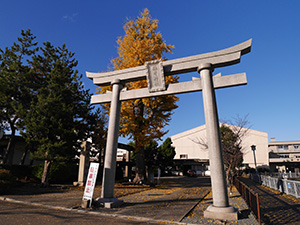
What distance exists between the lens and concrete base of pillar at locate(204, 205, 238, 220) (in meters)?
6.38

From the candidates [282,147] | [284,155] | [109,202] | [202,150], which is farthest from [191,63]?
[282,147]

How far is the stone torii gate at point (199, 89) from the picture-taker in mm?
6957

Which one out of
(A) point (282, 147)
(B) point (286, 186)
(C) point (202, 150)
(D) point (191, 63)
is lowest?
(B) point (286, 186)

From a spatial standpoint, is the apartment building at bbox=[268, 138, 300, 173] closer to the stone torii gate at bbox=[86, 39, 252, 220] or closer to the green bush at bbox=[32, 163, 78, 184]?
the green bush at bbox=[32, 163, 78, 184]

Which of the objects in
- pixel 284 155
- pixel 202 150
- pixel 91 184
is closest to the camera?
pixel 91 184

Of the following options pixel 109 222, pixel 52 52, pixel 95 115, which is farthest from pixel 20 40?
pixel 109 222

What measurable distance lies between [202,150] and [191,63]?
37.8m

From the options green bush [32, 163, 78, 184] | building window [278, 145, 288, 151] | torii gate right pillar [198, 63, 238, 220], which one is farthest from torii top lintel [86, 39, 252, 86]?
building window [278, 145, 288, 151]

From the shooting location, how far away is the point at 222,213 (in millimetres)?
6457

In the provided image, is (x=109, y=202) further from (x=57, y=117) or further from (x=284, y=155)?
(x=284, y=155)

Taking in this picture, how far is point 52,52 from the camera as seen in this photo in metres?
18.7

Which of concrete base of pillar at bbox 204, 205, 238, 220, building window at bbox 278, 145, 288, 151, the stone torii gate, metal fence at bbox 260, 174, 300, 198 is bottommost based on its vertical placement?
concrete base of pillar at bbox 204, 205, 238, 220

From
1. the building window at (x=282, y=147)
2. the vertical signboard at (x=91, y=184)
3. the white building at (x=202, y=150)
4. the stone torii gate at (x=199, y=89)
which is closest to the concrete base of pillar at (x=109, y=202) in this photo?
the stone torii gate at (x=199, y=89)

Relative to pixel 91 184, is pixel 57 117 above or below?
above
